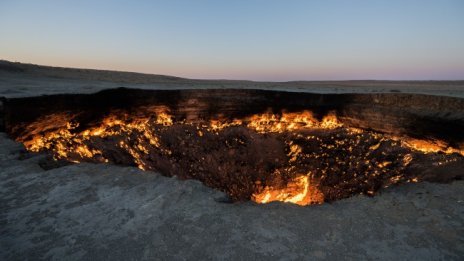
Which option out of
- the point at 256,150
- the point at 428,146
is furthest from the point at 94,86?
the point at 428,146

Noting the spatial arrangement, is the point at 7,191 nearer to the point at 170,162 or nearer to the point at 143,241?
the point at 143,241

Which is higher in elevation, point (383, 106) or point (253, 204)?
point (383, 106)

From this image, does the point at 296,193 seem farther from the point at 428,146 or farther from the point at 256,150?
the point at 428,146

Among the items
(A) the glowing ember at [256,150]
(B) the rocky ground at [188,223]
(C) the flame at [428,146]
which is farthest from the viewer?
(A) the glowing ember at [256,150]

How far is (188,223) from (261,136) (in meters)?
7.48

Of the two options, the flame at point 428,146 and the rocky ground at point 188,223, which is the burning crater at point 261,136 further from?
the rocky ground at point 188,223

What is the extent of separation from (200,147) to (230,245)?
26.5 feet

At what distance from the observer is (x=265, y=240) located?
5.35 feet

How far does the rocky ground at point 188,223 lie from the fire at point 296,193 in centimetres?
725

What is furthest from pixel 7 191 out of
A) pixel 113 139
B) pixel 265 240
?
pixel 113 139

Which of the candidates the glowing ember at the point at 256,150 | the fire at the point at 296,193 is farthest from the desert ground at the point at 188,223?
the fire at the point at 296,193

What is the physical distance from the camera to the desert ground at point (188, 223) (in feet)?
5.03

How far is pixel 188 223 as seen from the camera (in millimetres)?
1746

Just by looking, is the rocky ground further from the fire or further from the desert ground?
the fire
